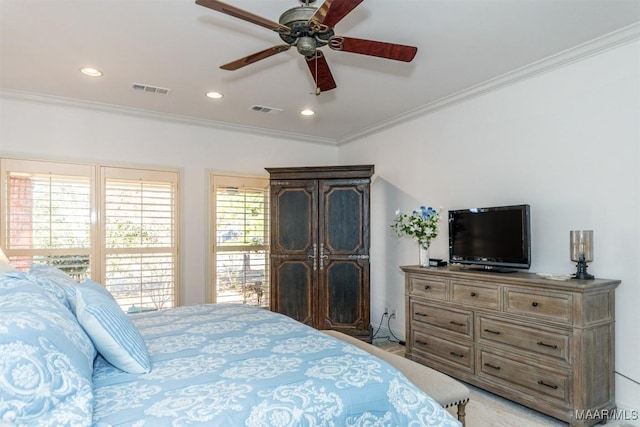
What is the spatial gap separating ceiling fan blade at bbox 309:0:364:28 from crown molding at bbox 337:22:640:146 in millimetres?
2095

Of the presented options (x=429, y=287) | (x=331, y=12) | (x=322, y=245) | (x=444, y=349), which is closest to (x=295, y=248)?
(x=322, y=245)

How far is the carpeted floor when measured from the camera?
8.46ft

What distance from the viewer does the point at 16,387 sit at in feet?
3.40

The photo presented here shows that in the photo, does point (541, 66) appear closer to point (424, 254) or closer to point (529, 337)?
point (424, 254)

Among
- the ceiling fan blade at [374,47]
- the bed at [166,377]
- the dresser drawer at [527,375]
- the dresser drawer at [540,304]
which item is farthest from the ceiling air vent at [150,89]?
the dresser drawer at [527,375]

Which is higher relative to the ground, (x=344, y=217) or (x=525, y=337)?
(x=344, y=217)

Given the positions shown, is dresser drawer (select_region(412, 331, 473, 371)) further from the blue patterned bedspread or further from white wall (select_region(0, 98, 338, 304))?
white wall (select_region(0, 98, 338, 304))

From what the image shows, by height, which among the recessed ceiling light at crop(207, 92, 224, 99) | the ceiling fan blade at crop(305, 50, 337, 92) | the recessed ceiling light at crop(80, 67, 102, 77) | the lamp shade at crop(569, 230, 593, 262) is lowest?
the lamp shade at crop(569, 230, 593, 262)

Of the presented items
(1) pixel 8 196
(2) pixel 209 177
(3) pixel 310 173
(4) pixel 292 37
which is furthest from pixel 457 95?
(1) pixel 8 196

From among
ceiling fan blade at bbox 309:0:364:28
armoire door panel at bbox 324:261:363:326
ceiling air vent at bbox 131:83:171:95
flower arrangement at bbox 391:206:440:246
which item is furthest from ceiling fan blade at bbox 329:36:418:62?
armoire door panel at bbox 324:261:363:326

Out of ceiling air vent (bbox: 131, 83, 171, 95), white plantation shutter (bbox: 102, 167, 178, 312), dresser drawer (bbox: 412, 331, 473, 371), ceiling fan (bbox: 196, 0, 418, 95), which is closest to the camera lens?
ceiling fan (bbox: 196, 0, 418, 95)

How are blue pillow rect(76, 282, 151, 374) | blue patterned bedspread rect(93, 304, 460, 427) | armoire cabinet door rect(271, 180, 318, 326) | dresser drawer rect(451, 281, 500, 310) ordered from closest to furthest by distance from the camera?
blue patterned bedspread rect(93, 304, 460, 427) < blue pillow rect(76, 282, 151, 374) < dresser drawer rect(451, 281, 500, 310) < armoire cabinet door rect(271, 180, 318, 326)

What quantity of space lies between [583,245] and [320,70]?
7.21ft

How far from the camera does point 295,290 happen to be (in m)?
4.72
